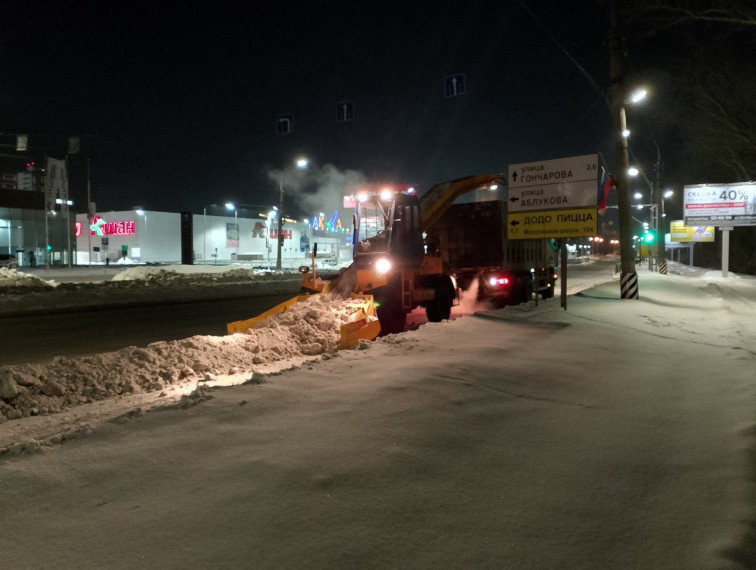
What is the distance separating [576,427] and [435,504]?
220 cm

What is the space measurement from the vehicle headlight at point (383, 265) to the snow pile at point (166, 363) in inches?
44.0

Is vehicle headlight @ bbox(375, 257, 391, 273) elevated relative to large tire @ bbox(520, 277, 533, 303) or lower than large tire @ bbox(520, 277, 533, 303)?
elevated

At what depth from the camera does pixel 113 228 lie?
243ft

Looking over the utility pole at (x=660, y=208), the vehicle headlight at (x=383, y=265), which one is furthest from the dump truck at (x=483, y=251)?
the utility pole at (x=660, y=208)

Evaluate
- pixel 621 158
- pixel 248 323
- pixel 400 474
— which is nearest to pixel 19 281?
pixel 248 323

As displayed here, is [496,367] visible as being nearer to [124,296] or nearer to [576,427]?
[576,427]

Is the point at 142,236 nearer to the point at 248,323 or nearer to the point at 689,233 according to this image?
the point at 689,233

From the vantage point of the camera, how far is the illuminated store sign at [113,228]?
7250 centimetres

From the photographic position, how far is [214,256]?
74.5 m

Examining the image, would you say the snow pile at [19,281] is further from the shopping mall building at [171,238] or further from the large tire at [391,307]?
the shopping mall building at [171,238]

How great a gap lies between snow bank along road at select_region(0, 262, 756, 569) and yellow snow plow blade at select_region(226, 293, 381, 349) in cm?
241

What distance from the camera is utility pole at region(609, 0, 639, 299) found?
1719 centimetres

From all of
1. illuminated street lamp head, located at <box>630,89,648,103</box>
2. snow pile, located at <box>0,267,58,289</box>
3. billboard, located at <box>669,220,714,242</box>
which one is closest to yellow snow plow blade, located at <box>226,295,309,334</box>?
illuminated street lamp head, located at <box>630,89,648,103</box>

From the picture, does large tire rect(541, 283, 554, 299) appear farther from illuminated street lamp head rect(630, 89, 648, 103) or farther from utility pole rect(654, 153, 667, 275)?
utility pole rect(654, 153, 667, 275)
